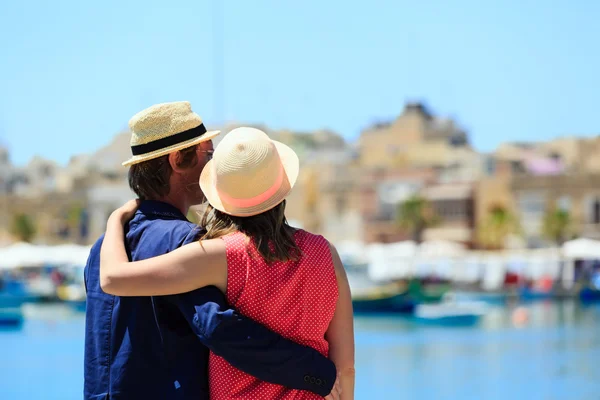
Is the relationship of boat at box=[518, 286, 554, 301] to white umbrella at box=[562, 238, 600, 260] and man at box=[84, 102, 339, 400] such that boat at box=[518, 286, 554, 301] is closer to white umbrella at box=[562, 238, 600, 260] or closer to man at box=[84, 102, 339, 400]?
white umbrella at box=[562, 238, 600, 260]

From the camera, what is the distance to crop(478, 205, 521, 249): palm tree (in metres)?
49.7

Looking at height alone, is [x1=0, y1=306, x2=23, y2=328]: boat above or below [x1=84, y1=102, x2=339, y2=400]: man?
below

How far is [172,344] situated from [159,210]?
29cm

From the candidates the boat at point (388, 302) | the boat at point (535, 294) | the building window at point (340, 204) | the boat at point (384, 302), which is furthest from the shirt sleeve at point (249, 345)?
the building window at point (340, 204)

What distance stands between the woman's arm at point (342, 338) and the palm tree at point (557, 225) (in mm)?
48057

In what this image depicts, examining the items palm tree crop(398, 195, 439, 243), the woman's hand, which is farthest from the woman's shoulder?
palm tree crop(398, 195, 439, 243)

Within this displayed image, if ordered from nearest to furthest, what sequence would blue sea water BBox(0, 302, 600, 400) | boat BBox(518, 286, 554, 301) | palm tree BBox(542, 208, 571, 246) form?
blue sea water BBox(0, 302, 600, 400) < boat BBox(518, 286, 554, 301) < palm tree BBox(542, 208, 571, 246)

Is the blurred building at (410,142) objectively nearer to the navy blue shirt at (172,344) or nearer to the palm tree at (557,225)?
the palm tree at (557,225)

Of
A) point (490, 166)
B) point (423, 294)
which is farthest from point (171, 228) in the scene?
point (490, 166)

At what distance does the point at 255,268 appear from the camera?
1.82m

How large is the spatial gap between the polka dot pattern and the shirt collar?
0.64 ft

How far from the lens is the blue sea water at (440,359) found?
14867 mm

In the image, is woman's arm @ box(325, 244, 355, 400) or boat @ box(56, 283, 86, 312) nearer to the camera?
woman's arm @ box(325, 244, 355, 400)

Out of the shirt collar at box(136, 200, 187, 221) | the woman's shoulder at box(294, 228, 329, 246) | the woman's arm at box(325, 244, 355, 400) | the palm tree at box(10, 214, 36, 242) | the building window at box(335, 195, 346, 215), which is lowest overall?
the palm tree at box(10, 214, 36, 242)
